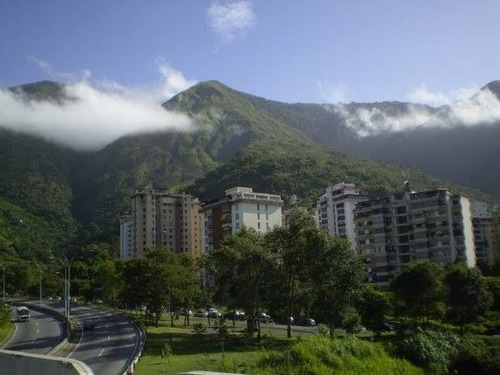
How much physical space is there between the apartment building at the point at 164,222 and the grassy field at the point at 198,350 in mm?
90263

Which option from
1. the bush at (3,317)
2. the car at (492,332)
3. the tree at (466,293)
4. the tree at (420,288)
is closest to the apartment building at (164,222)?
the bush at (3,317)

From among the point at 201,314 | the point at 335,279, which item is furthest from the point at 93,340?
the point at 201,314

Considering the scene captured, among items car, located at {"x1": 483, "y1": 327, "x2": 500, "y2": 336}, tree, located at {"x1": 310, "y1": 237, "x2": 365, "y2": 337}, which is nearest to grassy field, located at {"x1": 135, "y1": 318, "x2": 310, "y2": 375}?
tree, located at {"x1": 310, "y1": 237, "x2": 365, "y2": 337}

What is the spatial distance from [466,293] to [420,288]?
439 cm

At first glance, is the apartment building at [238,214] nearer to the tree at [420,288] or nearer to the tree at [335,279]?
the tree at [420,288]

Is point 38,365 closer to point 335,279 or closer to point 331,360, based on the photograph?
point 331,360

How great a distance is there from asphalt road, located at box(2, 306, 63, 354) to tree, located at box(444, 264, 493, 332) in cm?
3779

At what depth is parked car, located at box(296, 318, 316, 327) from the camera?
217 ft

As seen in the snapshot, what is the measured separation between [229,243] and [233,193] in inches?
2683

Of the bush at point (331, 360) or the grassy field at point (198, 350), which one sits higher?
the bush at point (331, 360)

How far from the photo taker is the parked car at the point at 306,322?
66.1m

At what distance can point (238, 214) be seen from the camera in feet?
388

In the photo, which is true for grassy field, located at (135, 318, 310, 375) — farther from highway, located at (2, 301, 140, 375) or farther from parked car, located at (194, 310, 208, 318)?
parked car, located at (194, 310, 208, 318)

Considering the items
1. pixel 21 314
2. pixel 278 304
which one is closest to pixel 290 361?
pixel 278 304
